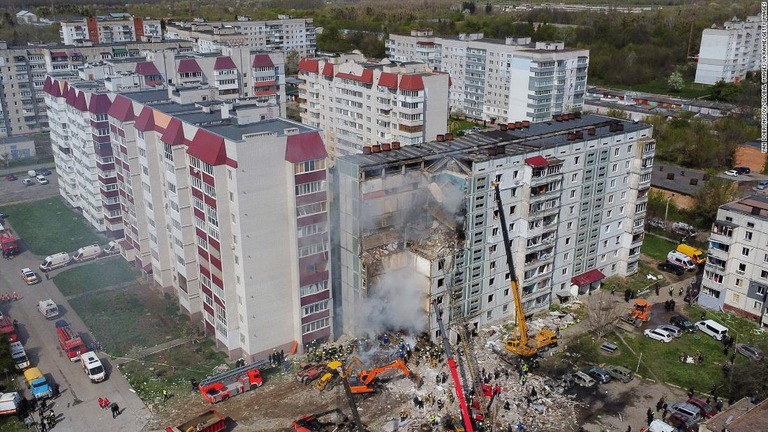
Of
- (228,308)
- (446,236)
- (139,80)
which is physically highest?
(139,80)

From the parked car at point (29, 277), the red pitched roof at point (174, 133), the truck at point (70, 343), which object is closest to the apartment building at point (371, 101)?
the red pitched roof at point (174, 133)

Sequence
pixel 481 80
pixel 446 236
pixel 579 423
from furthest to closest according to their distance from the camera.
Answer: pixel 481 80, pixel 446 236, pixel 579 423

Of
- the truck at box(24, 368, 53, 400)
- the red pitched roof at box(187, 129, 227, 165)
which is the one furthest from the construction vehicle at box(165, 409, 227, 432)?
the red pitched roof at box(187, 129, 227, 165)

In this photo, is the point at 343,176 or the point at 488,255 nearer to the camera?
the point at 343,176

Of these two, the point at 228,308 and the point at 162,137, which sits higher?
the point at 162,137

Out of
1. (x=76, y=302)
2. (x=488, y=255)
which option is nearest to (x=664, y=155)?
(x=488, y=255)

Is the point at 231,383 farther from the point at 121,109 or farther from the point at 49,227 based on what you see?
the point at 49,227

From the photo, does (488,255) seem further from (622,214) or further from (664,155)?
(664,155)

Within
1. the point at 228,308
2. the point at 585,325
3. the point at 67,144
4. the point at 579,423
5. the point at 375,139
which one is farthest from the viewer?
the point at 375,139

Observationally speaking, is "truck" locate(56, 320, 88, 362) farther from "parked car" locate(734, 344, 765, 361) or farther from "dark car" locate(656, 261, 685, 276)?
"dark car" locate(656, 261, 685, 276)
